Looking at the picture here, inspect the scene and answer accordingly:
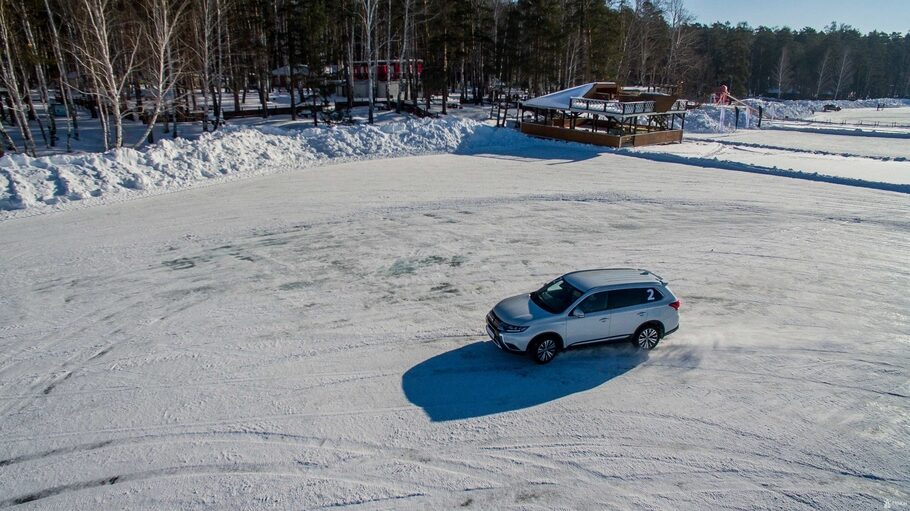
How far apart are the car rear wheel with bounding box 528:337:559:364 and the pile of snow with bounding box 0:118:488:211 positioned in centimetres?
1795

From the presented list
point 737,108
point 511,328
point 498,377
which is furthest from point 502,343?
point 737,108

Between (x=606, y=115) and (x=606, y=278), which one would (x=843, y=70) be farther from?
(x=606, y=278)

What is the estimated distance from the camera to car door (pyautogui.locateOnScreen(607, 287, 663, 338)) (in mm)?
10359

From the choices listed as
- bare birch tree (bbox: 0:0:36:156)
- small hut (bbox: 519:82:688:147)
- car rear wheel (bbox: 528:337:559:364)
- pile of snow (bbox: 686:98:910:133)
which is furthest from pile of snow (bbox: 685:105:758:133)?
bare birch tree (bbox: 0:0:36:156)

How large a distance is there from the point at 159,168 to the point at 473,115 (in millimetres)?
32292

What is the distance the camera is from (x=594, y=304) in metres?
10.3

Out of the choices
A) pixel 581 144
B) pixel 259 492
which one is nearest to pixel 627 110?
pixel 581 144

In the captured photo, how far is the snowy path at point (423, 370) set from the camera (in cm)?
754

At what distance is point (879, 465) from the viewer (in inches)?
311

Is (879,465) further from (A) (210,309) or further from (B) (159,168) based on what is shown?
(B) (159,168)

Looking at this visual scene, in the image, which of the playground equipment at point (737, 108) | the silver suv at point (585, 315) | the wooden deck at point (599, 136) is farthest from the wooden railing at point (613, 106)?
the silver suv at point (585, 315)

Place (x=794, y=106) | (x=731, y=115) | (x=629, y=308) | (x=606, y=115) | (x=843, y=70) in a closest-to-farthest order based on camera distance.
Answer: (x=629, y=308) < (x=606, y=115) < (x=731, y=115) < (x=794, y=106) < (x=843, y=70)

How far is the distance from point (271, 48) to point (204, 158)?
30103 millimetres

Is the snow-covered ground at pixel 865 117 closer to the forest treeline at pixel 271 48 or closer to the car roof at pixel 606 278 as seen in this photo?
the forest treeline at pixel 271 48
